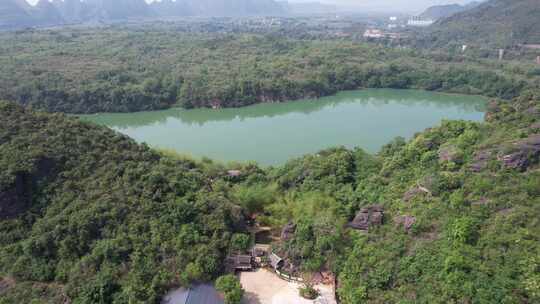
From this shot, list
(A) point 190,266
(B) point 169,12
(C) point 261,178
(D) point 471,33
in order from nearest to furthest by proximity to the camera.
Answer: (A) point 190,266 < (C) point 261,178 < (D) point 471,33 < (B) point 169,12

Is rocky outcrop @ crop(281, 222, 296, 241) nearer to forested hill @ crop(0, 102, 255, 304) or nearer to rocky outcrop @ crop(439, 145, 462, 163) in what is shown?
forested hill @ crop(0, 102, 255, 304)

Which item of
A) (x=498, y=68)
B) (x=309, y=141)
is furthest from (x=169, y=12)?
(x=309, y=141)

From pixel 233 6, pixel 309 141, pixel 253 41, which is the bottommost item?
pixel 309 141

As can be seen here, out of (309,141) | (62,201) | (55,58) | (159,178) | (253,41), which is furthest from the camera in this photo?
(253,41)

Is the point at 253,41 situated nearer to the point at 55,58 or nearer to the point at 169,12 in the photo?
the point at 55,58

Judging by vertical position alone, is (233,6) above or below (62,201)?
above

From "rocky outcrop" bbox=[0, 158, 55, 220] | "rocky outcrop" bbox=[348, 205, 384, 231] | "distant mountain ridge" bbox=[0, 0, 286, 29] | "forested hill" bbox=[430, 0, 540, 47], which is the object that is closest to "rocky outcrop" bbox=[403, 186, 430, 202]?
"rocky outcrop" bbox=[348, 205, 384, 231]

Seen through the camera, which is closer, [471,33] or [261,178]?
[261,178]

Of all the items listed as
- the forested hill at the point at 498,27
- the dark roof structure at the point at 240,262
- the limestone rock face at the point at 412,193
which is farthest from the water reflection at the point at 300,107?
the forested hill at the point at 498,27
